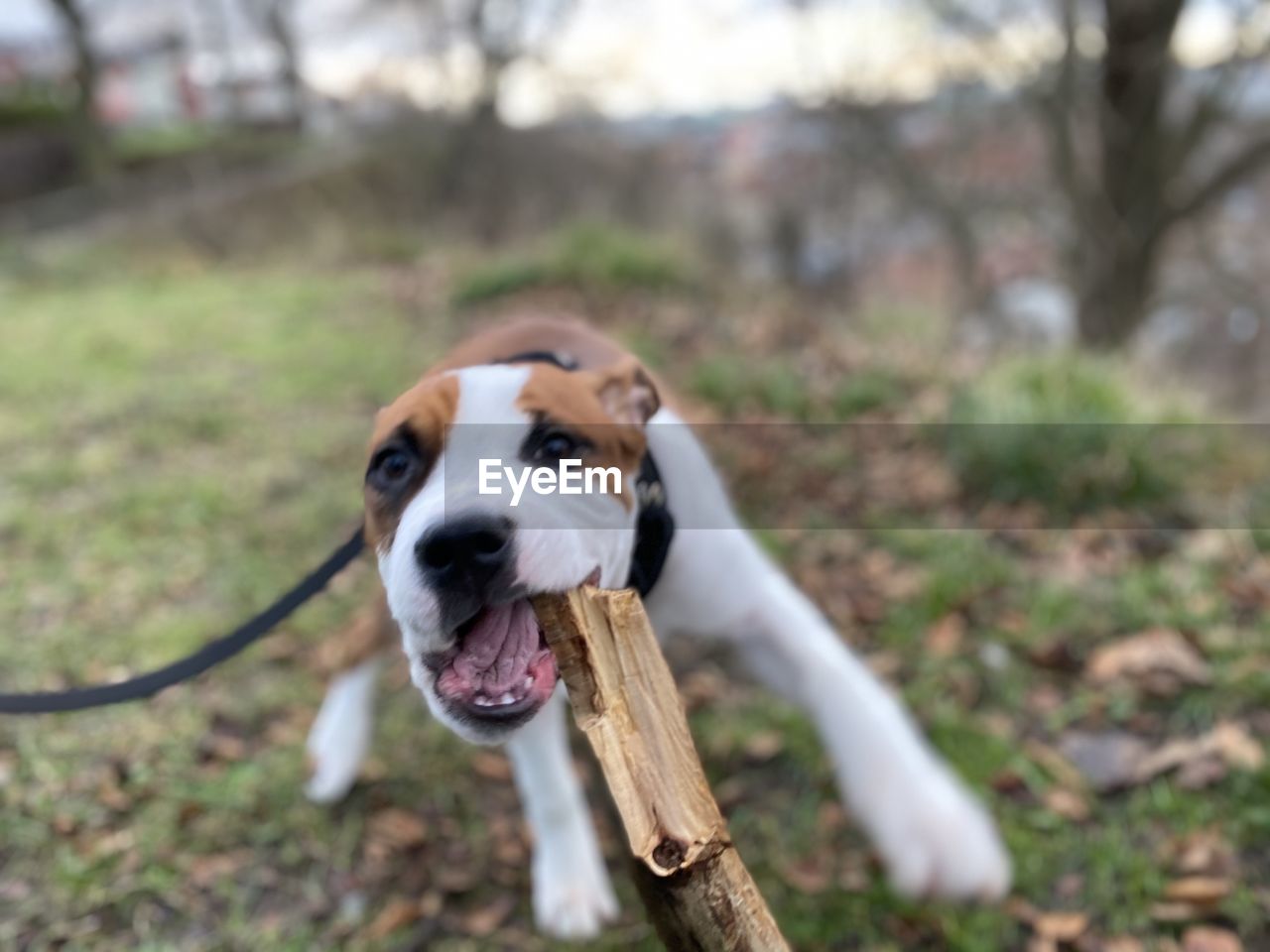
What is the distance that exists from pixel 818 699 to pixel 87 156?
19.1m

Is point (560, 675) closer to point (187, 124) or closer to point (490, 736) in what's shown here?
point (490, 736)

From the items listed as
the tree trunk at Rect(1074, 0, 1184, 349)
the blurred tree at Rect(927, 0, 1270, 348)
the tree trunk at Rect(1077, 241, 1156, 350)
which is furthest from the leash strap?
the tree trunk at Rect(1077, 241, 1156, 350)

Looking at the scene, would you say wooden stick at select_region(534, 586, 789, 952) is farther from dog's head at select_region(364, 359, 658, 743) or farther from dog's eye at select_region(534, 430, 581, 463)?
dog's eye at select_region(534, 430, 581, 463)

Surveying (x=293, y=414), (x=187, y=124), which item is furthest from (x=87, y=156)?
(x=293, y=414)

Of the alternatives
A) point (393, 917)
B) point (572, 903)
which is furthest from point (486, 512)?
point (393, 917)

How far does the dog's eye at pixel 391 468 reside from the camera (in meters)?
1.53

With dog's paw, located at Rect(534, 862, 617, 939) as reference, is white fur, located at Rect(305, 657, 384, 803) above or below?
above

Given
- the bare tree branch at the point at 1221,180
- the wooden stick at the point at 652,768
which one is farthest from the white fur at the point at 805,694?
the bare tree branch at the point at 1221,180

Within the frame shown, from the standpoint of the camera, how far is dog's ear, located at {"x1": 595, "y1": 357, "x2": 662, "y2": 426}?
5.74 ft

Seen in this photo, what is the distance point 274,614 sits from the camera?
6.08ft

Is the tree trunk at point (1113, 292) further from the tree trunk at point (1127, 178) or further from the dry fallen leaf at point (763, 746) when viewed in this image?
the dry fallen leaf at point (763, 746)

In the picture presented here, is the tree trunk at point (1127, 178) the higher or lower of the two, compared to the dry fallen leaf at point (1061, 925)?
higher

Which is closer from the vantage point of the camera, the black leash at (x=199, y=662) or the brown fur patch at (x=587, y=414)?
the brown fur patch at (x=587, y=414)

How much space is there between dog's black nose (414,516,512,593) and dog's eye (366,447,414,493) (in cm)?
22
